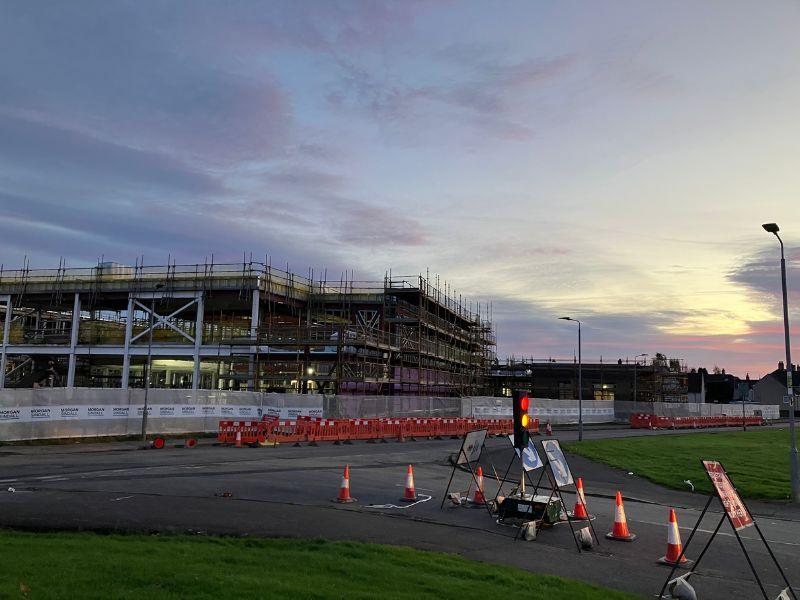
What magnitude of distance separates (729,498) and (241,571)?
6.09 meters

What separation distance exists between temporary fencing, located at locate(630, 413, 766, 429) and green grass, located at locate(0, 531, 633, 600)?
5633 cm

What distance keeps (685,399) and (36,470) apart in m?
108

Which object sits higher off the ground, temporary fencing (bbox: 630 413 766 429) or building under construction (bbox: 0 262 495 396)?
building under construction (bbox: 0 262 495 396)

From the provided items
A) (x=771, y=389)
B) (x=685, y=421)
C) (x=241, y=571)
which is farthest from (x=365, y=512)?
(x=771, y=389)

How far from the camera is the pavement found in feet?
33.7

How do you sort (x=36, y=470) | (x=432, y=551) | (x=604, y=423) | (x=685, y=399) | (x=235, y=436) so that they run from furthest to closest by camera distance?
(x=685, y=399)
(x=604, y=423)
(x=235, y=436)
(x=36, y=470)
(x=432, y=551)

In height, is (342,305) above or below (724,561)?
above

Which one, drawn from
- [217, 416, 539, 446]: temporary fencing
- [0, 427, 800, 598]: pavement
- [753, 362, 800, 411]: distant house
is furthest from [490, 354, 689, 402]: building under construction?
[0, 427, 800, 598]: pavement

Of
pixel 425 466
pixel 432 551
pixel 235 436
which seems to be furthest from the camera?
pixel 235 436

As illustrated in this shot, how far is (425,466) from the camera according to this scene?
79.7 ft

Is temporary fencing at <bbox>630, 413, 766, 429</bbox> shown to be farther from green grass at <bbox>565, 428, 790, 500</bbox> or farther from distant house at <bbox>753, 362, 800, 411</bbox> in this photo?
distant house at <bbox>753, 362, 800, 411</bbox>

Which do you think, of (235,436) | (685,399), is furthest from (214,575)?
(685,399)

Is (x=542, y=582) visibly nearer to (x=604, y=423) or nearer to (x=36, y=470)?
(x=36, y=470)

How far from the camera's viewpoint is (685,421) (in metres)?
65.2
